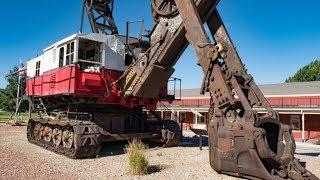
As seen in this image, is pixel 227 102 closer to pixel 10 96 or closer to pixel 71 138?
pixel 71 138

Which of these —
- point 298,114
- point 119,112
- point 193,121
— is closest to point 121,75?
point 119,112

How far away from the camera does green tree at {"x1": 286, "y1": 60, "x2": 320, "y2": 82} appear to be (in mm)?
59594

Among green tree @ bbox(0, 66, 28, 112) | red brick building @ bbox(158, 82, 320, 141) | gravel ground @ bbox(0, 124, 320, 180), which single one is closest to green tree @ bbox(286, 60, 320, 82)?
red brick building @ bbox(158, 82, 320, 141)

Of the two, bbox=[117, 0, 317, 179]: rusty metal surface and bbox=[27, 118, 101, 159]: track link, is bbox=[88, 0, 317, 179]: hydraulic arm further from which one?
bbox=[27, 118, 101, 159]: track link

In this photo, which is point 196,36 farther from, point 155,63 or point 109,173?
point 109,173

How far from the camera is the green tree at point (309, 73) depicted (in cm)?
5959

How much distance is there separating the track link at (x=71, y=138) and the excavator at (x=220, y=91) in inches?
1.8

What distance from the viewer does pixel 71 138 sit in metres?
11.9

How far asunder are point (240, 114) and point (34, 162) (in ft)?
19.7

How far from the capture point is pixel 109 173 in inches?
358

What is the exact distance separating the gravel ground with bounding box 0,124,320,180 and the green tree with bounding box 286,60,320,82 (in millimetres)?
51761

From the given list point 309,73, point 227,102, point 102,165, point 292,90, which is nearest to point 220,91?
point 227,102

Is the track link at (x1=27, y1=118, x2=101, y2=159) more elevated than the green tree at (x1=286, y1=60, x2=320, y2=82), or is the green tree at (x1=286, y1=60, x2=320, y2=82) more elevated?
the green tree at (x1=286, y1=60, x2=320, y2=82)

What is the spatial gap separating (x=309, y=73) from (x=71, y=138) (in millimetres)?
55835
